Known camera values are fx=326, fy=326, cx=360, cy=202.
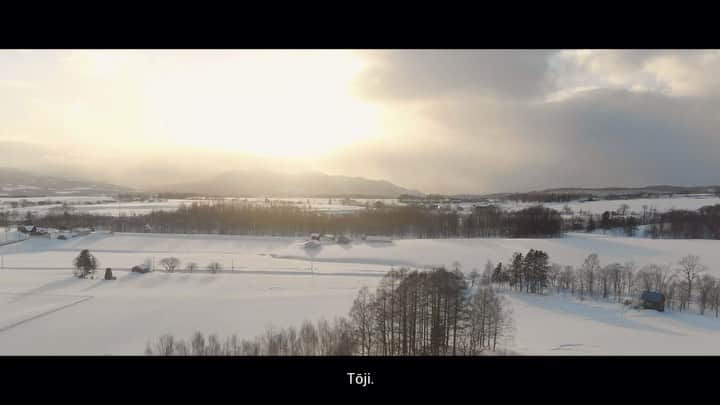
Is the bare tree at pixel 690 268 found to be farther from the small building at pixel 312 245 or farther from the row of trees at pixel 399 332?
the small building at pixel 312 245

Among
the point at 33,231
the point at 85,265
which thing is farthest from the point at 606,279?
the point at 33,231

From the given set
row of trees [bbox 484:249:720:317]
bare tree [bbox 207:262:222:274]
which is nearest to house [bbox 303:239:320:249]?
bare tree [bbox 207:262:222:274]

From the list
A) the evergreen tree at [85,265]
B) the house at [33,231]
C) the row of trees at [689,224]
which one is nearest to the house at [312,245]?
the evergreen tree at [85,265]

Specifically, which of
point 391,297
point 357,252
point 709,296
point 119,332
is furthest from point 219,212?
point 709,296
